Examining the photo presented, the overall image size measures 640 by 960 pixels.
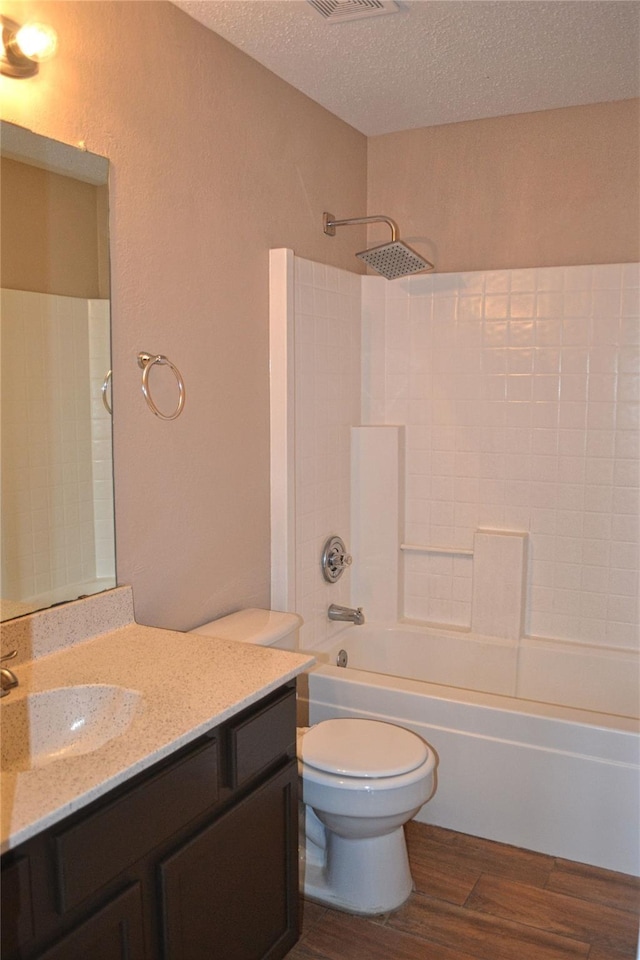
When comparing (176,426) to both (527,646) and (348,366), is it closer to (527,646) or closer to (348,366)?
(348,366)

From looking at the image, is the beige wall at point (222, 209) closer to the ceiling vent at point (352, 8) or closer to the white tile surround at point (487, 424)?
the white tile surround at point (487, 424)

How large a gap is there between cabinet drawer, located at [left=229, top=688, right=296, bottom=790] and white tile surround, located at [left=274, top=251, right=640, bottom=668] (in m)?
1.07

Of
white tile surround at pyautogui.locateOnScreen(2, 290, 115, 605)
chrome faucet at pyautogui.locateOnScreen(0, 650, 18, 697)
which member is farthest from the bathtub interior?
chrome faucet at pyautogui.locateOnScreen(0, 650, 18, 697)

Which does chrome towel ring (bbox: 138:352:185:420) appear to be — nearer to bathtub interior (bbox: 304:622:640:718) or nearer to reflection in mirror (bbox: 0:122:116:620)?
reflection in mirror (bbox: 0:122:116:620)

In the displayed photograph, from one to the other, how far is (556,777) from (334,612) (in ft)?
3.51

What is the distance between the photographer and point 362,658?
3389 millimetres

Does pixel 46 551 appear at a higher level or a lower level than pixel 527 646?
higher

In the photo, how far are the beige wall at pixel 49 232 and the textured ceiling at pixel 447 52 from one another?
29.4 inches

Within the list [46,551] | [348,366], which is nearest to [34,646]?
[46,551]

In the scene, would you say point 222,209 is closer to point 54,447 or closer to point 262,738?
point 54,447

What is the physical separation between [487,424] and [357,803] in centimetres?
172

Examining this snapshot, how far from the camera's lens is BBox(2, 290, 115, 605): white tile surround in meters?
1.79

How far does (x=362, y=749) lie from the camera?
7.45ft

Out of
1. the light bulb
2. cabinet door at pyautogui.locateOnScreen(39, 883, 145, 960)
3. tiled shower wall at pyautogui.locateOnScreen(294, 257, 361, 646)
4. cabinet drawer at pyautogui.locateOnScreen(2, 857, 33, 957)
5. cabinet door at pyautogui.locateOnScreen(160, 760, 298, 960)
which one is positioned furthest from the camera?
tiled shower wall at pyautogui.locateOnScreen(294, 257, 361, 646)
